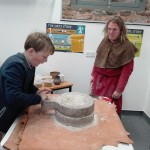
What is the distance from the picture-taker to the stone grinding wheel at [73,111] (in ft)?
4.05

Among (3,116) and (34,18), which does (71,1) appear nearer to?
(34,18)

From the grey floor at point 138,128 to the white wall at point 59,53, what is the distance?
0.11 meters

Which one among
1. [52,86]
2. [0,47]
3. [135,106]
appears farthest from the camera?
[135,106]

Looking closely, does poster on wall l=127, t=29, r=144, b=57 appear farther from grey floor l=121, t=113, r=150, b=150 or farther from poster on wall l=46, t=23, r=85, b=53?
grey floor l=121, t=113, r=150, b=150

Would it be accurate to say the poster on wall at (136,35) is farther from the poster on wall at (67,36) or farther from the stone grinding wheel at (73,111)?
the stone grinding wheel at (73,111)

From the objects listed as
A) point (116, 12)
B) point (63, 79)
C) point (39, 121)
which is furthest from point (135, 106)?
point (39, 121)

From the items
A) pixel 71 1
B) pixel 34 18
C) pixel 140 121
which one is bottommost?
pixel 140 121

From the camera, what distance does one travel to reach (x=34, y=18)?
2.72 m

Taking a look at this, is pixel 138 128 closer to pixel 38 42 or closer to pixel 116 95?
pixel 116 95

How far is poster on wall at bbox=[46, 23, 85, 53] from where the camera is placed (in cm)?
273

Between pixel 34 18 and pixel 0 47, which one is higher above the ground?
pixel 34 18

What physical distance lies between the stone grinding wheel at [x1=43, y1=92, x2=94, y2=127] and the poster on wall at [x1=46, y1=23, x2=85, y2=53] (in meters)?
1.55

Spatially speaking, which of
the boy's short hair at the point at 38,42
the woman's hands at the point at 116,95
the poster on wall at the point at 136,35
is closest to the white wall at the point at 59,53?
the poster on wall at the point at 136,35

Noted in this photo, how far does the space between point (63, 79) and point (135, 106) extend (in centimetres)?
110
